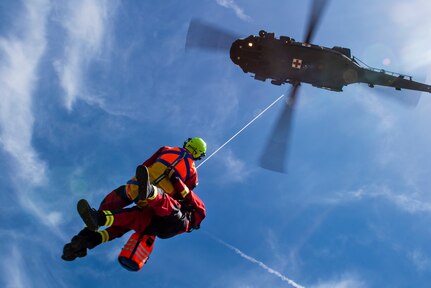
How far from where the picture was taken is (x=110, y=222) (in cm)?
753

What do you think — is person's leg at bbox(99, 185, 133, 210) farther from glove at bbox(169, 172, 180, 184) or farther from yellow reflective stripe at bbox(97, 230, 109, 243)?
glove at bbox(169, 172, 180, 184)

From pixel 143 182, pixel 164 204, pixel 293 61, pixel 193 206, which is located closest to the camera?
pixel 143 182

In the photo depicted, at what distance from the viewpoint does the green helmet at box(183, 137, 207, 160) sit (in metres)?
9.36

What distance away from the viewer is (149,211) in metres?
8.20

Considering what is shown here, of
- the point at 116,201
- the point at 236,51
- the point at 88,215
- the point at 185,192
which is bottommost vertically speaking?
the point at 88,215

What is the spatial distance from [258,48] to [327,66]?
2.19 meters

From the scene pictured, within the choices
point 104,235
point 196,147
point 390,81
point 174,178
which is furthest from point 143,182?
point 390,81

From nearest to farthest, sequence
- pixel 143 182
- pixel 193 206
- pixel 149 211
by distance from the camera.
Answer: pixel 143 182 < pixel 149 211 < pixel 193 206

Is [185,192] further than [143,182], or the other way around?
[185,192]

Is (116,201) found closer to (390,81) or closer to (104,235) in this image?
(104,235)

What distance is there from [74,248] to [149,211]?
146 centimetres

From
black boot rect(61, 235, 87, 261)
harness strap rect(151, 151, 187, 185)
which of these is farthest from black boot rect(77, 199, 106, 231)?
harness strap rect(151, 151, 187, 185)

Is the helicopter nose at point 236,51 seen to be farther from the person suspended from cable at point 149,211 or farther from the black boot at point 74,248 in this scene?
the black boot at point 74,248

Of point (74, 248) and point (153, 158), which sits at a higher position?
point (153, 158)
